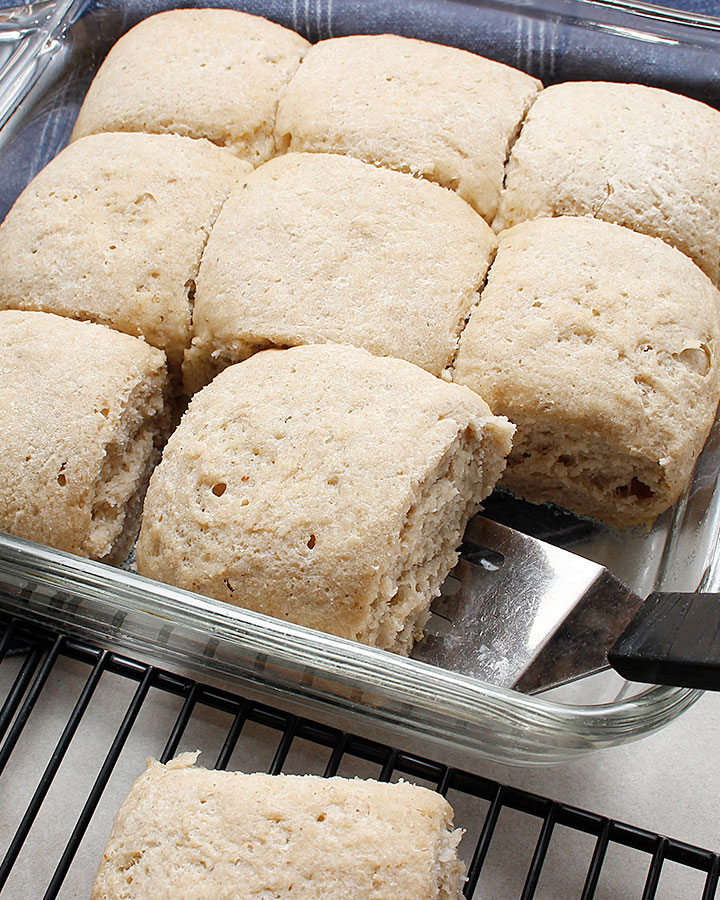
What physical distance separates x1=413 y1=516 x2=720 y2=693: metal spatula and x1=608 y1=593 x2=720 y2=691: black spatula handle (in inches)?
3.0

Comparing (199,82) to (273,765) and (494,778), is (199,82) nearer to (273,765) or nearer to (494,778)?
(273,765)

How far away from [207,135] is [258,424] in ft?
2.25

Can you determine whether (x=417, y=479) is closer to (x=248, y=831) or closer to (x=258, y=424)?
(x=258, y=424)

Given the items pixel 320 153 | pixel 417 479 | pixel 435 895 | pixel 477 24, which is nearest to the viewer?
pixel 435 895

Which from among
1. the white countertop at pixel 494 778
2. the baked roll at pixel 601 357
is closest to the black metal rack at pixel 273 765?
the white countertop at pixel 494 778

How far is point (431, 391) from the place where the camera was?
126cm

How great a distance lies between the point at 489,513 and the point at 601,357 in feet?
1.20

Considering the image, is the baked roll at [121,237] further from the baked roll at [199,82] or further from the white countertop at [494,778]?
the white countertop at [494,778]

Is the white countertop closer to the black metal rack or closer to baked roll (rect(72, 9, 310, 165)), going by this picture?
the black metal rack

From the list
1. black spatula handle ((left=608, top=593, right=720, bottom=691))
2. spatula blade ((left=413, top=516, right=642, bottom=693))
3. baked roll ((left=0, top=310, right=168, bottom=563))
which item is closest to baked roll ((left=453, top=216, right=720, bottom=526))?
spatula blade ((left=413, top=516, right=642, bottom=693))

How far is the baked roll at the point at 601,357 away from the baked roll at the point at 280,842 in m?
0.56

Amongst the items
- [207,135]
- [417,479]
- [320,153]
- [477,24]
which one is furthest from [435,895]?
[477,24]

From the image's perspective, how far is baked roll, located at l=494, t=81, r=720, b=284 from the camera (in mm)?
1461

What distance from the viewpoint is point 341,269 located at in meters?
1.40
